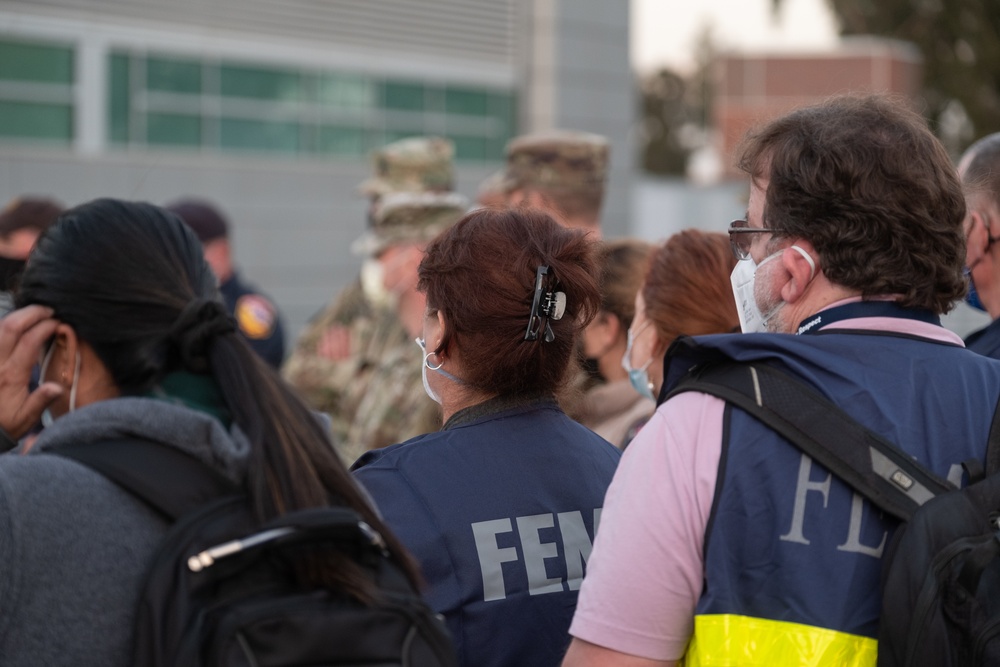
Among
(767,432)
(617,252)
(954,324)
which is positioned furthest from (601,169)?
(767,432)

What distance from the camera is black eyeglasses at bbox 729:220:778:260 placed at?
2025 millimetres

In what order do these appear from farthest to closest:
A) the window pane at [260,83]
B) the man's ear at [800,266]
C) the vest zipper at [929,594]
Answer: the window pane at [260,83] < the man's ear at [800,266] < the vest zipper at [929,594]

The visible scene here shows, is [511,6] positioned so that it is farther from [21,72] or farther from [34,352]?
[34,352]

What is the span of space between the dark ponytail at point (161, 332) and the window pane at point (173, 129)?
12.5 meters

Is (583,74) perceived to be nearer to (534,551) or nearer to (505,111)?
(505,111)

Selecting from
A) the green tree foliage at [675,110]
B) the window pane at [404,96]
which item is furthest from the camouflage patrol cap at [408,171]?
the green tree foliage at [675,110]

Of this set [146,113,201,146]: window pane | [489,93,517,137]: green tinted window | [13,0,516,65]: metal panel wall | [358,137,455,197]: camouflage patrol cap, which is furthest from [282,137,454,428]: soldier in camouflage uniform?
[489,93,517,137]: green tinted window

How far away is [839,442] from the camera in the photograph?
1724 millimetres

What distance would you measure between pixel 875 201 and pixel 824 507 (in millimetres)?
501

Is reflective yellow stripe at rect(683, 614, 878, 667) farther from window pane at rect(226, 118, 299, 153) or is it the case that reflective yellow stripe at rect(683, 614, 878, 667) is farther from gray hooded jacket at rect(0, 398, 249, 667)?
window pane at rect(226, 118, 299, 153)

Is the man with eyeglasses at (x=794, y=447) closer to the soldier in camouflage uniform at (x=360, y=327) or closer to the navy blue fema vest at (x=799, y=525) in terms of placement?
the navy blue fema vest at (x=799, y=525)

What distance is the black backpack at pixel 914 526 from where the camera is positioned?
64.8 inches

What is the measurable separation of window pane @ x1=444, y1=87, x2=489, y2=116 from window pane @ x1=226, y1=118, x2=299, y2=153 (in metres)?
2.35

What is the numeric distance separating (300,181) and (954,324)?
395 inches
